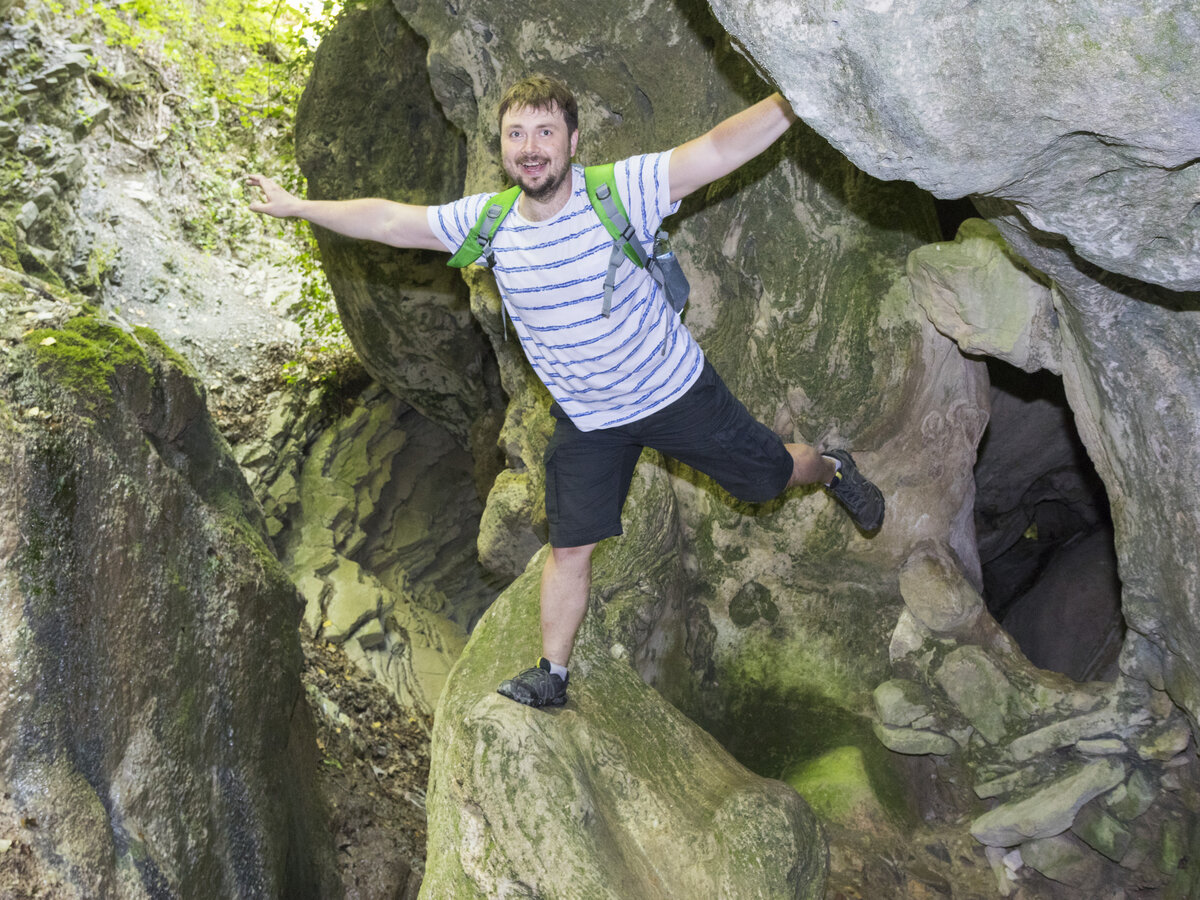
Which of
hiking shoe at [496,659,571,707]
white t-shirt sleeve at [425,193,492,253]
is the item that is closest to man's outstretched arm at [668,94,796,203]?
white t-shirt sleeve at [425,193,492,253]

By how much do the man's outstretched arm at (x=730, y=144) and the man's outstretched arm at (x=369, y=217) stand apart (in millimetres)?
841

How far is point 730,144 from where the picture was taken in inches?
106

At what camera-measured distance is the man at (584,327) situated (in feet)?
9.25

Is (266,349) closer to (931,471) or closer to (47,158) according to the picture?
(47,158)

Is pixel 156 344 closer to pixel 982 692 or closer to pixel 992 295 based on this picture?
pixel 992 295

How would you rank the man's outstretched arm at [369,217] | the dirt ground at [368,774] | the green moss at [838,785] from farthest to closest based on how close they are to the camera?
the dirt ground at [368,774] < the green moss at [838,785] < the man's outstretched arm at [369,217]

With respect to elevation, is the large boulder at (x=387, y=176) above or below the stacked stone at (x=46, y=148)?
below

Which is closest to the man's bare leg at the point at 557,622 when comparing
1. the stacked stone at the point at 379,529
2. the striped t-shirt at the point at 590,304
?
the striped t-shirt at the point at 590,304

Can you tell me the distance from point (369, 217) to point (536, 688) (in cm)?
176

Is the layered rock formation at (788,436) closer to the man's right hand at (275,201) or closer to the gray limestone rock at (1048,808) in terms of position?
the gray limestone rock at (1048,808)

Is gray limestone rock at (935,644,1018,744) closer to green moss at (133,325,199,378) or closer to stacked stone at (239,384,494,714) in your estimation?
green moss at (133,325,199,378)

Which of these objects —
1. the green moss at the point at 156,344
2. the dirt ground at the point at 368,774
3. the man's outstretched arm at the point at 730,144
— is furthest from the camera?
the dirt ground at the point at 368,774

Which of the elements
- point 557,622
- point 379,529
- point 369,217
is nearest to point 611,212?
point 369,217

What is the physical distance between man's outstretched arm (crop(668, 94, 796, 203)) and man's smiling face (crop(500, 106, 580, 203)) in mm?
334
